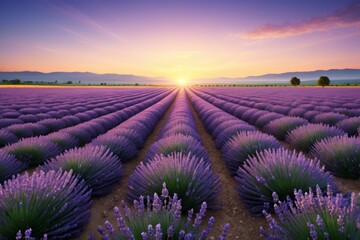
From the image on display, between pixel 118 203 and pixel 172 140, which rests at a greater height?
pixel 172 140

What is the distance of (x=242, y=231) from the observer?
2535 millimetres

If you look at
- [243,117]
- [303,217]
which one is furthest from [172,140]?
[243,117]

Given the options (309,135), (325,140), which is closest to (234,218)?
(325,140)

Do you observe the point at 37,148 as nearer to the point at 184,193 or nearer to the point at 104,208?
the point at 104,208

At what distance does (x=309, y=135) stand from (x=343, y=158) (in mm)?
1574

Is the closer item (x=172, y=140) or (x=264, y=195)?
(x=264, y=195)

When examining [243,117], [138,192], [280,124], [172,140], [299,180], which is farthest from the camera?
[243,117]

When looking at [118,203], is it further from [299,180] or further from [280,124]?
[280,124]

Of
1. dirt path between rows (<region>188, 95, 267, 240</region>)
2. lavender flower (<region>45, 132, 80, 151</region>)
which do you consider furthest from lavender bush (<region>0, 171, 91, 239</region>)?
lavender flower (<region>45, 132, 80, 151</region>)

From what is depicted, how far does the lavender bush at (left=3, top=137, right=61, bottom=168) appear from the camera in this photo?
4754 mm

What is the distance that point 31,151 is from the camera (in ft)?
15.9

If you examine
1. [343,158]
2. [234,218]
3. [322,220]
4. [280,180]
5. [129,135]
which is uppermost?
[322,220]

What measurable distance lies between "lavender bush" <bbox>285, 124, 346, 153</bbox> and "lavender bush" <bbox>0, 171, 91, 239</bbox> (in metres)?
4.36

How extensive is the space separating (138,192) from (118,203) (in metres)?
0.42
